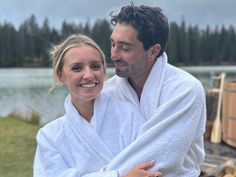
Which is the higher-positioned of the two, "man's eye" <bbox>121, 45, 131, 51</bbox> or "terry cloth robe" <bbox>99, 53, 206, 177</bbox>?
"man's eye" <bbox>121, 45, 131, 51</bbox>

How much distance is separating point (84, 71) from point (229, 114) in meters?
6.69

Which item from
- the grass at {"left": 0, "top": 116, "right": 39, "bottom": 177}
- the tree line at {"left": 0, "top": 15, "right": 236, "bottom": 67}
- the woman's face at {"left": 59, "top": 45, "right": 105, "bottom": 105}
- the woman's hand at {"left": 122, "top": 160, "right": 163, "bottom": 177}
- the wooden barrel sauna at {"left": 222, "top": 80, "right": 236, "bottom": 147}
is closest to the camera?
the woman's hand at {"left": 122, "top": 160, "right": 163, "bottom": 177}

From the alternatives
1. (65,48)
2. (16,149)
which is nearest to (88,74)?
(65,48)

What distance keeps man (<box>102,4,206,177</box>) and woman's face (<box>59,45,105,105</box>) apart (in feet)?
0.21

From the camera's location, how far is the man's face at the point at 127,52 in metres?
1.58

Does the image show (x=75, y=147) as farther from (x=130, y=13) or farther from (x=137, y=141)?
(x=130, y=13)

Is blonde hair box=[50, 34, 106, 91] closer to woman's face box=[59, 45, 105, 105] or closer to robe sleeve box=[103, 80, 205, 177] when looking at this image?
woman's face box=[59, 45, 105, 105]

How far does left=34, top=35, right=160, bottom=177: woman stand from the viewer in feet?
5.31

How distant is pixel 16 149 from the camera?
22.4 ft

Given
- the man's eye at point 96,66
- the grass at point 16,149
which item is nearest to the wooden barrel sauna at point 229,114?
the grass at point 16,149

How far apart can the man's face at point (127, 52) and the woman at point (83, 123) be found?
0.23 ft

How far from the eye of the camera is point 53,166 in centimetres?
164

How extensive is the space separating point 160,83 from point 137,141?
23 cm

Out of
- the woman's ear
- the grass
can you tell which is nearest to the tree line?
the grass
